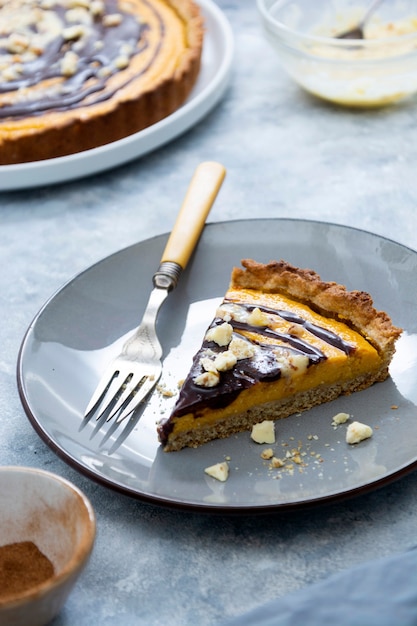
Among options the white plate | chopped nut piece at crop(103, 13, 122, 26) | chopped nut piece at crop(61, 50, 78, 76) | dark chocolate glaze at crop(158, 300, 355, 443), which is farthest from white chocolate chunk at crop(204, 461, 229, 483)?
chopped nut piece at crop(103, 13, 122, 26)

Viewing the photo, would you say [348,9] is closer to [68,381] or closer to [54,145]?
[54,145]

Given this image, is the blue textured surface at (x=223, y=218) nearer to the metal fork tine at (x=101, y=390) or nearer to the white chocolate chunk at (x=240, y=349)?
the metal fork tine at (x=101, y=390)

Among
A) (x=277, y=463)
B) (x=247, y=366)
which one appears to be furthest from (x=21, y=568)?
(x=247, y=366)

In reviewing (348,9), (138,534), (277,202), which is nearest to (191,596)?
(138,534)

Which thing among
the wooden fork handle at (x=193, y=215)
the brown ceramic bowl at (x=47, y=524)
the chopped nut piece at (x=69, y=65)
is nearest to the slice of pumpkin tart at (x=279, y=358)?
the wooden fork handle at (x=193, y=215)

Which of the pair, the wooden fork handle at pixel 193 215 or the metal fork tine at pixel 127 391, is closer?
the metal fork tine at pixel 127 391
